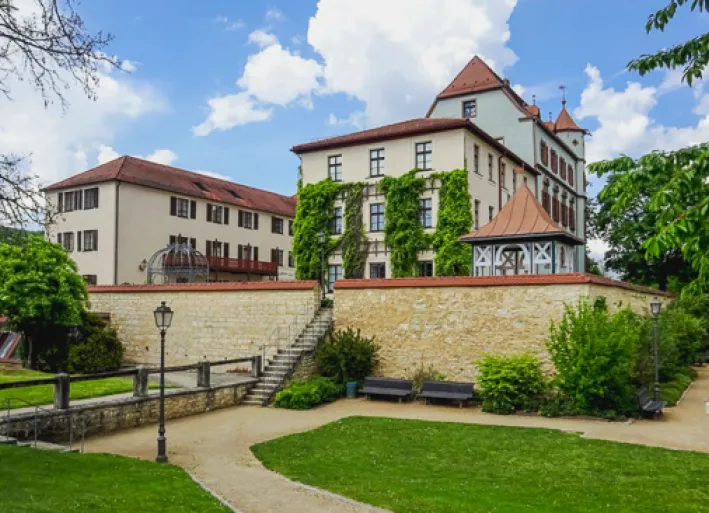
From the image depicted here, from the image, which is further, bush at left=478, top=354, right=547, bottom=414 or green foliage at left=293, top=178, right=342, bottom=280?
green foliage at left=293, top=178, right=342, bottom=280

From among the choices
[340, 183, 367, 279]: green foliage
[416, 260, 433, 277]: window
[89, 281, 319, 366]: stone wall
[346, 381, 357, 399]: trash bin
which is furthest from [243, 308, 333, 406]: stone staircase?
[340, 183, 367, 279]: green foliage

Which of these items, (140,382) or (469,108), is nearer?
(140,382)

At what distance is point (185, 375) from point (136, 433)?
23.6 ft

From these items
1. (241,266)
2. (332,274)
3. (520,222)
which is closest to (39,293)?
(332,274)

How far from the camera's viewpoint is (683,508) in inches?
344

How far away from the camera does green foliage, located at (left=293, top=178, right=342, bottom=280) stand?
31453 millimetres

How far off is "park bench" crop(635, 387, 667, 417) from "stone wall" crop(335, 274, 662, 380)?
105 inches

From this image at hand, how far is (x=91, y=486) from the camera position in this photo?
29.1 ft

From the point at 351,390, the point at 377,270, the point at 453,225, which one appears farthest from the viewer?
the point at 377,270

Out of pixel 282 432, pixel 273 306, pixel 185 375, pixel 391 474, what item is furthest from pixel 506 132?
pixel 391 474

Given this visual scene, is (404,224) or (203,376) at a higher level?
(404,224)

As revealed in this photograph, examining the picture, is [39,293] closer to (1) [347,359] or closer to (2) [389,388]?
(1) [347,359]

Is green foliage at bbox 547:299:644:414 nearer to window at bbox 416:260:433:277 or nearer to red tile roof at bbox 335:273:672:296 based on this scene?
red tile roof at bbox 335:273:672:296

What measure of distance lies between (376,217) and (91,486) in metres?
23.0
